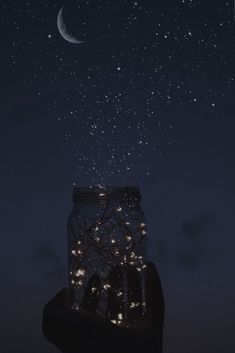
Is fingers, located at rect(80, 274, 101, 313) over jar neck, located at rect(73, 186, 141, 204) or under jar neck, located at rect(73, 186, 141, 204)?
under

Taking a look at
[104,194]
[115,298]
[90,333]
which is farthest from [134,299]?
[90,333]

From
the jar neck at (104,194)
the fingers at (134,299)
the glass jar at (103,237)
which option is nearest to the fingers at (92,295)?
the glass jar at (103,237)

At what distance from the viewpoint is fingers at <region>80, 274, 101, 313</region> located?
2.46 m

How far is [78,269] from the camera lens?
2795mm

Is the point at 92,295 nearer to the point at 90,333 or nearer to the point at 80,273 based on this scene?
the point at 80,273

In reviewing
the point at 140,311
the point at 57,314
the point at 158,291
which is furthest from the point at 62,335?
the point at 140,311

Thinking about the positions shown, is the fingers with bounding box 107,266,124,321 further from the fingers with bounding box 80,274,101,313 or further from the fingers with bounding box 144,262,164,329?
the fingers with bounding box 144,262,164,329

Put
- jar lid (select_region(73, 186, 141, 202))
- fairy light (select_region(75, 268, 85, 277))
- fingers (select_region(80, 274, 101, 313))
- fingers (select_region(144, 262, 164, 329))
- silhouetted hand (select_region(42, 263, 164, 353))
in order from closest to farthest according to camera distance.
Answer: silhouetted hand (select_region(42, 263, 164, 353)) < fingers (select_region(144, 262, 164, 329)) < fingers (select_region(80, 274, 101, 313)) < jar lid (select_region(73, 186, 141, 202)) < fairy light (select_region(75, 268, 85, 277))

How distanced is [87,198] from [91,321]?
868 millimetres

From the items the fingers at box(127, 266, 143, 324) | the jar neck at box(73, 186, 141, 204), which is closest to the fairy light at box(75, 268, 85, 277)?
the fingers at box(127, 266, 143, 324)

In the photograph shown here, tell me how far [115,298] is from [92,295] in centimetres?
13

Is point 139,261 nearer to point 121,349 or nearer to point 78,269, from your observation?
point 78,269

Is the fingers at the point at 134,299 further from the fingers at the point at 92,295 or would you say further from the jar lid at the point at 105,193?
the jar lid at the point at 105,193

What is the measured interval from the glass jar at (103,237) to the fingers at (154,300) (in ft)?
0.85
